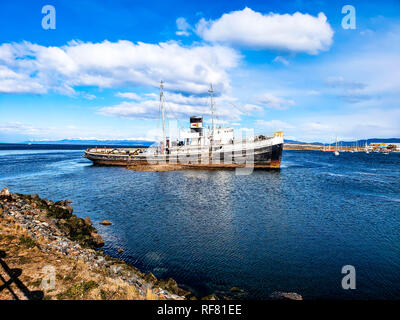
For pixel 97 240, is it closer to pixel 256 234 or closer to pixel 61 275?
pixel 61 275

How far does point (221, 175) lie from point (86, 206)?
101 feet

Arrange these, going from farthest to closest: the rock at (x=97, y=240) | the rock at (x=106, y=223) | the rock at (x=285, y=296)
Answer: the rock at (x=106, y=223)
the rock at (x=97, y=240)
the rock at (x=285, y=296)

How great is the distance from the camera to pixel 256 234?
65.3 ft

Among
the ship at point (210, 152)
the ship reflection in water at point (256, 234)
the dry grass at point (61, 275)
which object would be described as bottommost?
the ship reflection in water at point (256, 234)

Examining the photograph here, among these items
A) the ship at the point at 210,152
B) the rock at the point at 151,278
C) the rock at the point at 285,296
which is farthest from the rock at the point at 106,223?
the ship at the point at 210,152

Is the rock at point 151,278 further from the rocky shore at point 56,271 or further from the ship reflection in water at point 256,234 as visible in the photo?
the ship reflection in water at point 256,234

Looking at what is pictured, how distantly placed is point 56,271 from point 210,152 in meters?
51.7

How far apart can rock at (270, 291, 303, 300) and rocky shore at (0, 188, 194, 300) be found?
4.63m

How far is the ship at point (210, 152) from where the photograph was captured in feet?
186

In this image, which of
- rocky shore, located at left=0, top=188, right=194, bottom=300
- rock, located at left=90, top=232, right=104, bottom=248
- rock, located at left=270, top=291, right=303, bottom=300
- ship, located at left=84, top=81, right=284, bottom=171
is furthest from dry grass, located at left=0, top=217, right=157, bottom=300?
ship, located at left=84, top=81, right=284, bottom=171

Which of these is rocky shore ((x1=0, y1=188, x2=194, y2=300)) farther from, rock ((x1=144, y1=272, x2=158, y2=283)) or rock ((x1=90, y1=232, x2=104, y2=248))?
rock ((x1=90, y1=232, x2=104, y2=248))

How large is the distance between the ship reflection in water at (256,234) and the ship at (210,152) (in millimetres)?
18769
